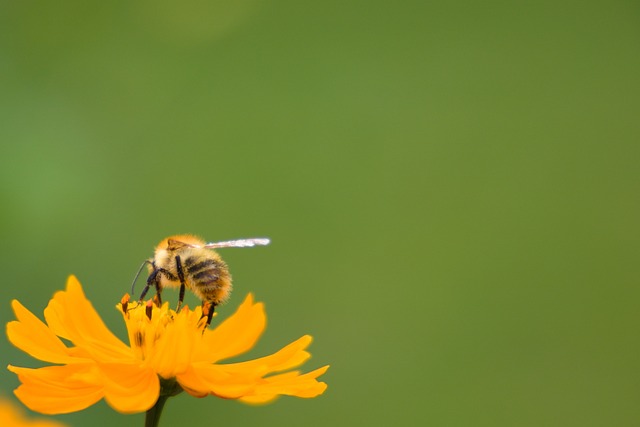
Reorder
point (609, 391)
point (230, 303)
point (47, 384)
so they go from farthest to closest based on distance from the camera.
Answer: point (609, 391) < point (230, 303) < point (47, 384)

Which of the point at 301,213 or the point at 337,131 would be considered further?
the point at 337,131

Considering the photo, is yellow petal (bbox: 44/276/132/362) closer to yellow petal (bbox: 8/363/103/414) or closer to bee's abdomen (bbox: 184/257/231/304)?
yellow petal (bbox: 8/363/103/414)

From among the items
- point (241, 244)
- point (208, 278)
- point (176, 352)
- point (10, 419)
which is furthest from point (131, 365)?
point (10, 419)

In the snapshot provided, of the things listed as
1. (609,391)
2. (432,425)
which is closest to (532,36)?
(609,391)

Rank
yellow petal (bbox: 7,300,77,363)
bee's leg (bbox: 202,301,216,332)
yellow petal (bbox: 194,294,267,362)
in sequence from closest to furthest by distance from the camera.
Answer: yellow petal (bbox: 7,300,77,363) < yellow petal (bbox: 194,294,267,362) < bee's leg (bbox: 202,301,216,332)

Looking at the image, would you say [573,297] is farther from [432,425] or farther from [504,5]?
[504,5]

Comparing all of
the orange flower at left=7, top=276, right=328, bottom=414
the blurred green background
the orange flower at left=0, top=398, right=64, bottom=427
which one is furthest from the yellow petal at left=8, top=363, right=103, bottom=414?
the blurred green background

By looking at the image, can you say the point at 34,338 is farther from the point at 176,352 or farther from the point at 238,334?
the point at 238,334

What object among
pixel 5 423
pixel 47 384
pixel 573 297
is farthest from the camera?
pixel 573 297
